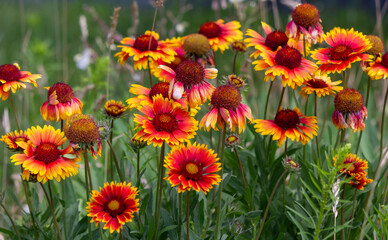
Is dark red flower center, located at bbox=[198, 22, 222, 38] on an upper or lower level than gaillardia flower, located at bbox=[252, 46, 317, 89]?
upper

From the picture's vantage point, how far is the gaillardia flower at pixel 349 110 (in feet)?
4.82

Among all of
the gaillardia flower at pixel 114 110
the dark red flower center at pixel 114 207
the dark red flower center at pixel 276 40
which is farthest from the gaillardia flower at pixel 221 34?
the dark red flower center at pixel 114 207

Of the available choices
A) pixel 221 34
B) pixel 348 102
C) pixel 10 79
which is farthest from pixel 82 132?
pixel 221 34

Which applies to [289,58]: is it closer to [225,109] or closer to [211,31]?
[225,109]

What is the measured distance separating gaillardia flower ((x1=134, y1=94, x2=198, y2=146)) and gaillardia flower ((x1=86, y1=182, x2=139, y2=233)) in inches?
5.8

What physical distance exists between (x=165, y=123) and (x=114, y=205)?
247 mm

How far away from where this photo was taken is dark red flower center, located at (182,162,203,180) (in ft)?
3.97

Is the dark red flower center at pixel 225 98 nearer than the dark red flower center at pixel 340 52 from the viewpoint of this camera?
Yes

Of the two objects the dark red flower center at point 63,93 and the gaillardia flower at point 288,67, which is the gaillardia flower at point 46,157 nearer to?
the dark red flower center at point 63,93

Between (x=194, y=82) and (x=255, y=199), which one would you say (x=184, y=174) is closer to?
(x=194, y=82)

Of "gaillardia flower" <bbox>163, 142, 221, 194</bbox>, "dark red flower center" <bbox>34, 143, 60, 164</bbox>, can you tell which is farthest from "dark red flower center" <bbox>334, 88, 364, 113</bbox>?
"dark red flower center" <bbox>34, 143, 60, 164</bbox>

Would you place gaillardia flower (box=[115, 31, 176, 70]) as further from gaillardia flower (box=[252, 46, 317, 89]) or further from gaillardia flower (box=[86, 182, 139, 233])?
gaillardia flower (box=[86, 182, 139, 233])

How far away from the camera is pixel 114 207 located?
1.20 metres

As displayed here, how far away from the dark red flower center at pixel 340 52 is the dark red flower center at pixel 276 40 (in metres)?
0.21
